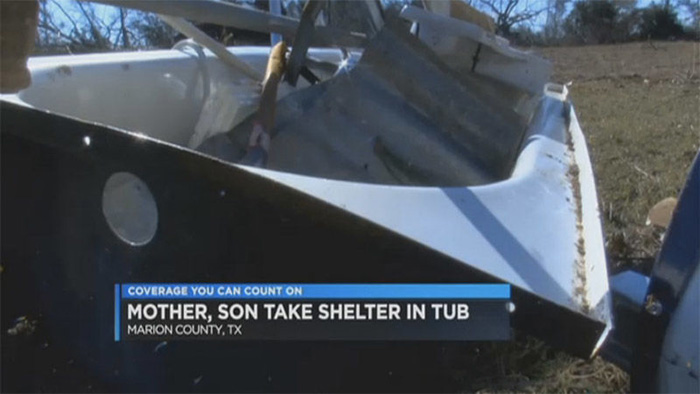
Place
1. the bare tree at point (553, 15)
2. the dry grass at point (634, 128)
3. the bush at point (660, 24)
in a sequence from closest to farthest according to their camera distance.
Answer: the dry grass at point (634, 128)
the bare tree at point (553, 15)
the bush at point (660, 24)

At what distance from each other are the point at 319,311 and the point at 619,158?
12.6ft

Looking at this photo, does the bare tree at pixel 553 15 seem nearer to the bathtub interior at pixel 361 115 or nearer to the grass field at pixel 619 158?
the grass field at pixel 619 158

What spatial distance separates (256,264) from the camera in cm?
130

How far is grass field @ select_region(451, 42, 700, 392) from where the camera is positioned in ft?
6.48

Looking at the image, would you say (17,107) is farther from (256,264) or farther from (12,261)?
(256,264)

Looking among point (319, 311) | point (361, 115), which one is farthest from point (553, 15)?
point (319, 311)

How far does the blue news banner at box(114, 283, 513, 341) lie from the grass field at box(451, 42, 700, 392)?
0.18 metres

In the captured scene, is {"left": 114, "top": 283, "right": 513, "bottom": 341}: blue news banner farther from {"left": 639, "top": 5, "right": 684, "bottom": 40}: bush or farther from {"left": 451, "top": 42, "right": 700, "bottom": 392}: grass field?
{"left": 639, "top": 5, "right": 684, "bottom": 40}: bush

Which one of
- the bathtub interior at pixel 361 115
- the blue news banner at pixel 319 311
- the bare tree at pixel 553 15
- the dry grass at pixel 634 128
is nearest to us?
the blue news banner at pixel 319 311

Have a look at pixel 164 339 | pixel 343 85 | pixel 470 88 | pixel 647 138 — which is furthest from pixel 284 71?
pixel 647 138

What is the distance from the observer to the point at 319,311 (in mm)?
1295

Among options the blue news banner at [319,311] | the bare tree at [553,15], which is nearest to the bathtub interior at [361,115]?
the blue news banner at [319,311]

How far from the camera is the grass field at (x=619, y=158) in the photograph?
197 cm

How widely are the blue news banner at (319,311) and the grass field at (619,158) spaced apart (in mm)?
181
